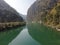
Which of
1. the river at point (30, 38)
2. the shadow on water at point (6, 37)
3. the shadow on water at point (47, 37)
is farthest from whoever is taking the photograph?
the shadow on water at point (6, 37)

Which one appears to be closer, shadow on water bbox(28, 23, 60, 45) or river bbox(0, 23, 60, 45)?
river bbox(0, 23, 60, 45)

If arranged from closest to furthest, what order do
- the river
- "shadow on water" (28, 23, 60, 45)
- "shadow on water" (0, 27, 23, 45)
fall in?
1. the river
2. "shadow on water" (28, 23, 60, 45)
3. "shadow on water" (0, 27, 23, 45)

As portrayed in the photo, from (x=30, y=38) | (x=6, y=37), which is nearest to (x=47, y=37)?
(x=30, y=38)

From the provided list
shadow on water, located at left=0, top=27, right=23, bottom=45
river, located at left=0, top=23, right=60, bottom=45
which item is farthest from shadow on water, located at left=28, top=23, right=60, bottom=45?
shadow on water, located at left=0, top=27, right=23, bottom=45

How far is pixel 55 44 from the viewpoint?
31.0 metres

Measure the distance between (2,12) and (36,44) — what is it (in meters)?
91.1

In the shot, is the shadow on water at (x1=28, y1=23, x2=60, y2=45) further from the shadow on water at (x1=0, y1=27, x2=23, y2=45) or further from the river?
the shadow on water at (x1=0, y1=27, x2=23, y2=45)

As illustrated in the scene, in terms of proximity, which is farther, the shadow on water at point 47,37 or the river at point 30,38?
the shadow on water at point 47,37

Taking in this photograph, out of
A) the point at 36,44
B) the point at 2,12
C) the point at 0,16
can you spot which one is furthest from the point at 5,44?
the point at 2,12

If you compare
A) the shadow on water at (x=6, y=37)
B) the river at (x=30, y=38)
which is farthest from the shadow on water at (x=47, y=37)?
the shadow on water at (x=6, y=37)

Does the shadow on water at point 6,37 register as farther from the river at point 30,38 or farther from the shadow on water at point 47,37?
the shadow on water at point 47,37

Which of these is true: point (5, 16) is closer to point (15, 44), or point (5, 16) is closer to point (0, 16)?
point (0, 16)

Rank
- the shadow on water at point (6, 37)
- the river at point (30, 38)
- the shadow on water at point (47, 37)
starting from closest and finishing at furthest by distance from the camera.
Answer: the river at point (30, 38) < the shadow on water at point (47, 37) < the shadow on water at point (6, 37)

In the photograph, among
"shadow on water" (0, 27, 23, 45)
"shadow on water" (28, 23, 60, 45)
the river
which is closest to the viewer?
the river
